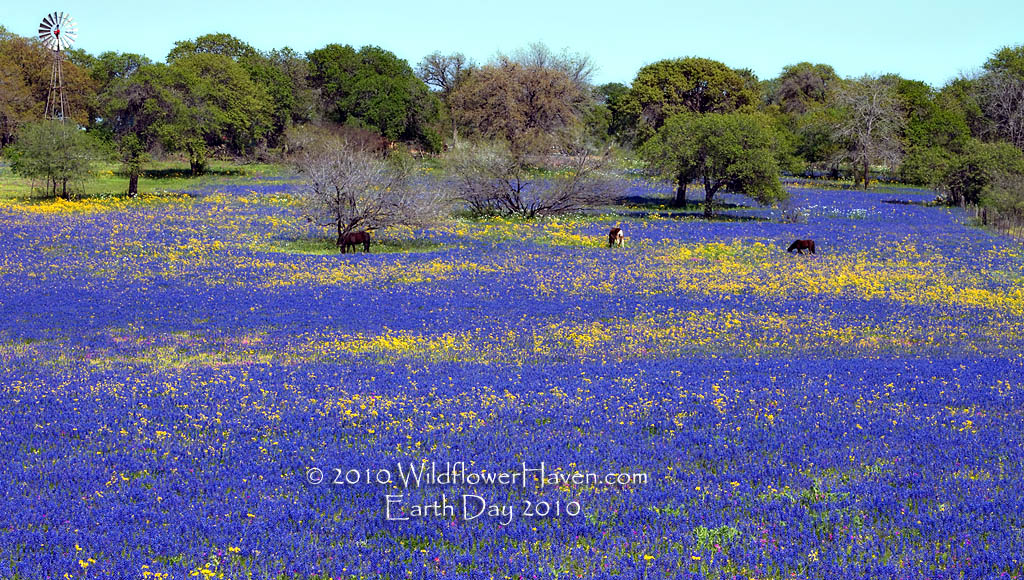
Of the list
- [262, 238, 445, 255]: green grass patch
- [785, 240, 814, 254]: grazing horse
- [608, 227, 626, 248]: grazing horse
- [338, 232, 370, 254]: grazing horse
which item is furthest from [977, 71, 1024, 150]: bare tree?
[338, 232, 370, 254]: grazing horse

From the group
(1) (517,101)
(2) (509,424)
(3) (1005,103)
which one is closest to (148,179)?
(1) (517,101)

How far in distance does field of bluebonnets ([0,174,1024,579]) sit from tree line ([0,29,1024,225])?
848 inches

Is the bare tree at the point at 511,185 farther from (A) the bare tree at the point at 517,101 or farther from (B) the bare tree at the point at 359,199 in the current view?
(A) the bare tree at the point at 517,101

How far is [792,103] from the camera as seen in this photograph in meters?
115

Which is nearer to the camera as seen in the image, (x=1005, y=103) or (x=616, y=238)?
(x=616, y=238)

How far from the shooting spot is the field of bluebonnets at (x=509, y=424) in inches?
270

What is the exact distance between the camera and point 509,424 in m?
10.9

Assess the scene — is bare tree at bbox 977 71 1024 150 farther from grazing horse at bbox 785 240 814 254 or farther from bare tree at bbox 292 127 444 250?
bare tree at bbox 292 127 444 250

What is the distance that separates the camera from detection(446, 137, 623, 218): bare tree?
150 feet

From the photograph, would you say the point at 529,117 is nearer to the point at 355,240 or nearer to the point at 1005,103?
the point at 1005,103

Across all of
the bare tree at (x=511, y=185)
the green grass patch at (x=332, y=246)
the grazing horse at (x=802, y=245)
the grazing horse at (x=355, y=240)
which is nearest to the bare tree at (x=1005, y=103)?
the bare tree at (x=511, y=185)

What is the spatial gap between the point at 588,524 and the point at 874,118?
7223 centimetres

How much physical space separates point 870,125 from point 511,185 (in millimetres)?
38875

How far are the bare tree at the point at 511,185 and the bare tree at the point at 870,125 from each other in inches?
1320
